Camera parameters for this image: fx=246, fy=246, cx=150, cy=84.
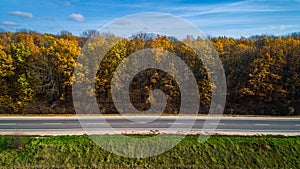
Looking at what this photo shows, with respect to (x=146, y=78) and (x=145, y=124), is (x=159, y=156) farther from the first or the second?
(x=146, y=78)

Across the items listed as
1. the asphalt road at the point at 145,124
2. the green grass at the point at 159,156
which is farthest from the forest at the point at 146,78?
the green grass at the point at 159,156

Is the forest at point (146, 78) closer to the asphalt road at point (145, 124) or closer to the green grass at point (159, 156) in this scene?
the asphalt road at point (145, 124)

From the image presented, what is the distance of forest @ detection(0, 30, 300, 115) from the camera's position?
76.8 feet

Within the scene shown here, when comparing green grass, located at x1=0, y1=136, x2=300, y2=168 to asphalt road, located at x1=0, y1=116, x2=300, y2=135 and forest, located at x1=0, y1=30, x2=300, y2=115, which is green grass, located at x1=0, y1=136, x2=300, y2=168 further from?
forest, located at x1=0, y1=30, x2=300, y2=115

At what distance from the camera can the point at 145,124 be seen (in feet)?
61.7

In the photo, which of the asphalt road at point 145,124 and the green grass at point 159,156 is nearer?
the green grass at point 159,156

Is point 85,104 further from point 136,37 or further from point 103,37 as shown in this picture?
point 136,37

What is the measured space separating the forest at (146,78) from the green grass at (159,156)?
7.62 m

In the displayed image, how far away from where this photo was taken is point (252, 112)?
23.3m

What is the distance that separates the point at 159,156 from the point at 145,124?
4.25 meters

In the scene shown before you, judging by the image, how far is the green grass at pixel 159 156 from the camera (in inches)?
559

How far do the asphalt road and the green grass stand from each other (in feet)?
5.57

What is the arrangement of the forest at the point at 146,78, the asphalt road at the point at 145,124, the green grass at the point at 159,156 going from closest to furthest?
the green grass at the point at 159,156 < the asphalt road at the point at 145,124 < the forest at the point at 146,78

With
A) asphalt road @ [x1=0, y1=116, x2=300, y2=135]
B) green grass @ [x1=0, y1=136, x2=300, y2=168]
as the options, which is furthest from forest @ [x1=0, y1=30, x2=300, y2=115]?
green grass @ [x1=0, y1=136, x2=300, y2=168]
